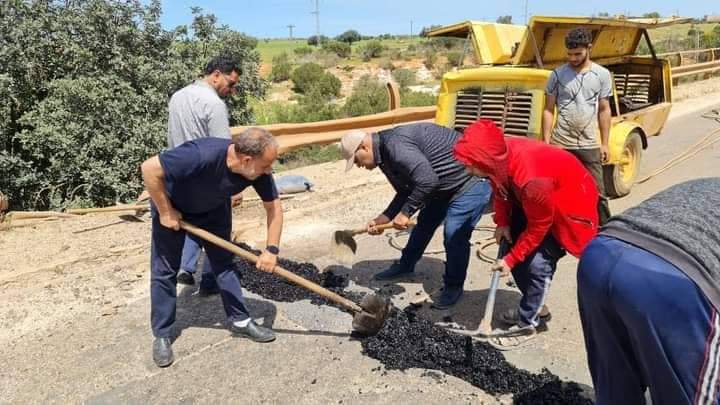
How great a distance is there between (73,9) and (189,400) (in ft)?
23.1

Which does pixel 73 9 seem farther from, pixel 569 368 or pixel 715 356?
pixel 715 356

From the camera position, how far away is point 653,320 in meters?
1.52

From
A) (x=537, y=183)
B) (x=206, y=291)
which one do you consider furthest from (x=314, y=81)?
(x=537, y=183)

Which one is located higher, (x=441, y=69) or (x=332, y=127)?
(x=441, y=69)

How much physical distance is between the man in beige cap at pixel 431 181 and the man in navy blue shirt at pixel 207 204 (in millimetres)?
844

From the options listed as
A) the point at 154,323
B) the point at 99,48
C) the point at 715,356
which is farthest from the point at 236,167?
the point at 99,48

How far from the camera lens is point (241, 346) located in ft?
12.9

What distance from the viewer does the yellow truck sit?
642cm

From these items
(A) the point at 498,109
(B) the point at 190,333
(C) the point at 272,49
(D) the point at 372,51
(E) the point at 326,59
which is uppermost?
→ (C) the point at 272,49

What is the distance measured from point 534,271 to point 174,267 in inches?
95.9

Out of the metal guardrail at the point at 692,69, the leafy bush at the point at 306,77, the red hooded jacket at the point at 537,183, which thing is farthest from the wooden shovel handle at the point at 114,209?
the leafy bush at the point at 306,77

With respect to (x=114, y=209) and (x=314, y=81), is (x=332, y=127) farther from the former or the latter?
(x=314, y=81)

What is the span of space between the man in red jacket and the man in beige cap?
650 mm

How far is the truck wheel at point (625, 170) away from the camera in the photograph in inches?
285
